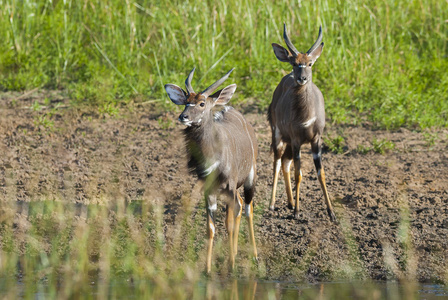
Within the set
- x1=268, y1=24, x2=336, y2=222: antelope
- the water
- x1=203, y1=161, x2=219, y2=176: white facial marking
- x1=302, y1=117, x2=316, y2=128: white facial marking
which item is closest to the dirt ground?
the water

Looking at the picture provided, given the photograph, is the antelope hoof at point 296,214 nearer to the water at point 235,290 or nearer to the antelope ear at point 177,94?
the water at point 235,290

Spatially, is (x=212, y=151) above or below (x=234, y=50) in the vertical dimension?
below

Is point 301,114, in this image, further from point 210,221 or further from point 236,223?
point 210,221

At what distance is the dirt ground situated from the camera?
5.89 metres

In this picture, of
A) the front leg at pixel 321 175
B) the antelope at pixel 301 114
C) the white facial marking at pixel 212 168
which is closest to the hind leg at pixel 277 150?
the antelope at pixel 301 114

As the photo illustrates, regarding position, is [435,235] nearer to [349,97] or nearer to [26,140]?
[349,97]

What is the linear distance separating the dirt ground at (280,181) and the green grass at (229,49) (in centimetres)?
40

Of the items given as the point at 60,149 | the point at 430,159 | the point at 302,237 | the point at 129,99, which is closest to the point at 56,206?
the point at 60,149

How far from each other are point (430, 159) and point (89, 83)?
438 centimetres

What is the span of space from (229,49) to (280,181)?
310 centimetres

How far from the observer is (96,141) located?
8.77 metres

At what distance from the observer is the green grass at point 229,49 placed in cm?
973

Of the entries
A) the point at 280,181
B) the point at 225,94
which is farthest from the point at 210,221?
the point at 280,181

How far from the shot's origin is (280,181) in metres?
7.95
